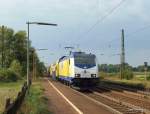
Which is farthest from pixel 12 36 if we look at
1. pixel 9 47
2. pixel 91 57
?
pixel 91 57

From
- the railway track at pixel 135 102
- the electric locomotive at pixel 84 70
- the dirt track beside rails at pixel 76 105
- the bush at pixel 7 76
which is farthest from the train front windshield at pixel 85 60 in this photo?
the bush at pixel 7 76

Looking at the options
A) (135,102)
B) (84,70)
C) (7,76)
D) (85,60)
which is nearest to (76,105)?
(135,102)

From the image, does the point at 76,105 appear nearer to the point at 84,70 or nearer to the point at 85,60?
the point at 84,70

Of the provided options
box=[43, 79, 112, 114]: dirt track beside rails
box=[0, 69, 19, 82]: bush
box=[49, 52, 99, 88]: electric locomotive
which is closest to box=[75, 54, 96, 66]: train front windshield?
box=[49, 52, 99, 88]: electric locomotive

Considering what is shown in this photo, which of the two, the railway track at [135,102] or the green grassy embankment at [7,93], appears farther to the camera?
the green grassy embankment at [7,93]

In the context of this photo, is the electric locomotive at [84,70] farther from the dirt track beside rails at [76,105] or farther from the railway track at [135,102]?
the dirt track beside rails at [76,105]

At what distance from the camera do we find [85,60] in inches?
1722

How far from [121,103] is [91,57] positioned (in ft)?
55.7

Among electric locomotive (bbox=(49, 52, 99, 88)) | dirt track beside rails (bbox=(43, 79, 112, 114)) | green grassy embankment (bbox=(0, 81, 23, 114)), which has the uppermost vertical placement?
electric locomotive (bbox=(49, 52, 99, 88))

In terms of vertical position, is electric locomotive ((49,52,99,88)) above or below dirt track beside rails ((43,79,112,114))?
above

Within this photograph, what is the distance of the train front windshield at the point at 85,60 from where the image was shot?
143 ft

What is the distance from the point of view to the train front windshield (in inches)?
1714

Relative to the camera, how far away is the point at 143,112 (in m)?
21.5

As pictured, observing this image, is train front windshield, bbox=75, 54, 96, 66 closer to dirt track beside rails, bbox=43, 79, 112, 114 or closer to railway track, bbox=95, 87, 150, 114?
railway track, bbox=95, 87, 150, 114
